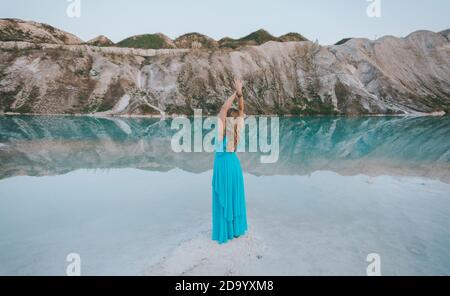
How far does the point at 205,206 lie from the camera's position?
30.4 ft

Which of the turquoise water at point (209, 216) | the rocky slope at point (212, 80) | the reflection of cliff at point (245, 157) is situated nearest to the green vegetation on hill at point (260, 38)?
the rocky slope at point (212, 80)

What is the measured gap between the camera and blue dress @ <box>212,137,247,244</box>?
251 inches

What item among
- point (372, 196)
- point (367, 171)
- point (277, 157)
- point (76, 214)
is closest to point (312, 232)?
point (372, 196)

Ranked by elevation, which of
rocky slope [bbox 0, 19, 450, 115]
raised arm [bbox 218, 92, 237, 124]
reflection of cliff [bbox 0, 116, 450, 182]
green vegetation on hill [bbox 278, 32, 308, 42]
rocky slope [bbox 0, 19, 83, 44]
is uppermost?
green vegetation on hill [bbox 278, 32, 308, 42]

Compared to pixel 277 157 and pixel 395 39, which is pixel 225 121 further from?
pixel 395 39

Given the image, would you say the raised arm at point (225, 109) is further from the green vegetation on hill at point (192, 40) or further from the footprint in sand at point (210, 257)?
the green vegetation on hill at point (192, 40)

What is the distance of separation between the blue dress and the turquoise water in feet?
1.12

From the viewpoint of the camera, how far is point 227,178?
640cm

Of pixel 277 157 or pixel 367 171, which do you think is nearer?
pixel 367 171

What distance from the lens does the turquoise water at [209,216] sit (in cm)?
593

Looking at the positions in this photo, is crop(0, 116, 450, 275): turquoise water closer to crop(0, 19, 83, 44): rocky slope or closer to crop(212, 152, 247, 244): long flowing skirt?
crop(212, 152, 247, 244): long flowing skirt

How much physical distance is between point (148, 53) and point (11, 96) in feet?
93.0

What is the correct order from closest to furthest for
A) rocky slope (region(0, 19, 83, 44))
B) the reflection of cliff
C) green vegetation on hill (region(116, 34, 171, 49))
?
the reflection of cliff
rocky slope (region(0, 19, 83, 44))
green vegetation on hill (region(116, 34, 171, 49))

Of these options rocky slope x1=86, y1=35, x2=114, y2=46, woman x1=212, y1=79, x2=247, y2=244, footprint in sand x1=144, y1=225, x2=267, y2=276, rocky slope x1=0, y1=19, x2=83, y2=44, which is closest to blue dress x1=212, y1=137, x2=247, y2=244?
woman x1=212, y1=79, x2=247, y2=244
